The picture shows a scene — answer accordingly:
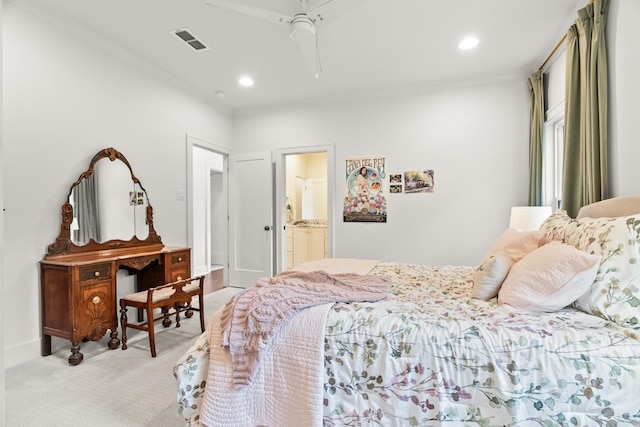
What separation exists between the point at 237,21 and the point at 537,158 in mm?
3210

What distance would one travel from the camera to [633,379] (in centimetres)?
110

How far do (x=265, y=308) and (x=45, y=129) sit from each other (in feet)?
8.17

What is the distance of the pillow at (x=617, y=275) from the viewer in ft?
4.19

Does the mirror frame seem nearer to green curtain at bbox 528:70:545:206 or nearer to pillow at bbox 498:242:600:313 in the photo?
pillow at bbox 498:242:600:313

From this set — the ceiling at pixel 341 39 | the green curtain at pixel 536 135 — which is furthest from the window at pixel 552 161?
the ceiling at pixel 341 39

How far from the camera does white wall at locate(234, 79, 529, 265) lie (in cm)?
361

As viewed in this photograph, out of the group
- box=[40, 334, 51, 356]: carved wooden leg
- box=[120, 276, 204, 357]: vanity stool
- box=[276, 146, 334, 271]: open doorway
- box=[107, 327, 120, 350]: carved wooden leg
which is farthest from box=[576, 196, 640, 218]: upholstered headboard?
box=[40, 334, 51, 356]: carved wooden leg

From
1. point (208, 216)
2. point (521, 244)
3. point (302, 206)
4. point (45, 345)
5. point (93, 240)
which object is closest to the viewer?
point (521, 244)

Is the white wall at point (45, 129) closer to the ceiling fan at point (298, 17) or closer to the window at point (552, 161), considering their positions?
the ceiling fan at point (298, 17)

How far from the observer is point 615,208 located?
174cm

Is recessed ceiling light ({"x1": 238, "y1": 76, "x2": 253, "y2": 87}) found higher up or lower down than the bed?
higher up

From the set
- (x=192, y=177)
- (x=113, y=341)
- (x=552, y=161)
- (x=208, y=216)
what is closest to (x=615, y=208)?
(x=552, y=161)

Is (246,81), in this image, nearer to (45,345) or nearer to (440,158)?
(440,158)

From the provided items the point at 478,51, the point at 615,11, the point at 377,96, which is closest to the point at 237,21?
the point at 377,96
